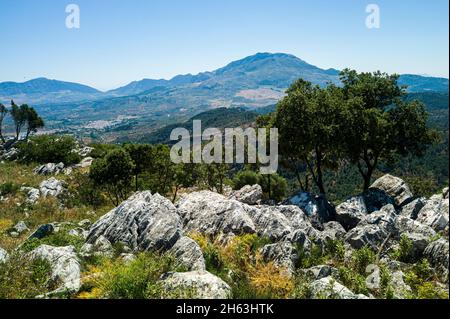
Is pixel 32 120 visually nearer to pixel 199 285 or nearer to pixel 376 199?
pixel 376 199

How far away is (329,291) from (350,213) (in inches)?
565

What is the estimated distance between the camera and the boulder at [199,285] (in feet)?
33.1

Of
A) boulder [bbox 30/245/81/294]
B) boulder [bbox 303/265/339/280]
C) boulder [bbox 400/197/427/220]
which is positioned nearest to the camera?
boulder [bbox 30/245/81/294]

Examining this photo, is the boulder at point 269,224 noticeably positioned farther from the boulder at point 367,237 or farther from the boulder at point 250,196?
the boulder at point 250,196

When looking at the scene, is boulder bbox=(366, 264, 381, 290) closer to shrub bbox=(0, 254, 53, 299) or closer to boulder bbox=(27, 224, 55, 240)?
shrub bbox=(0, 254, 53, 299)

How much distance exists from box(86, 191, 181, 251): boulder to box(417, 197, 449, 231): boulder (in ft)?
47.2

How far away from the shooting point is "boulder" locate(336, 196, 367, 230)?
76.3 feet

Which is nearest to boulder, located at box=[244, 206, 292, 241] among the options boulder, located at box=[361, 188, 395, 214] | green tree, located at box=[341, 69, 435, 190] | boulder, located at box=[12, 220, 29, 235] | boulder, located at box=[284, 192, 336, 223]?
boulder, located at box=[284, 192, 336, 223]

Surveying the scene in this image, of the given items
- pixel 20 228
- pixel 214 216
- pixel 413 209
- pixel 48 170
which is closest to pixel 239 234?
pixel 214 216

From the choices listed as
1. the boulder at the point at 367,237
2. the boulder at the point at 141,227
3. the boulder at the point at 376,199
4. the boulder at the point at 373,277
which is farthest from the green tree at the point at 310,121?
the boulder at the point at 373,277

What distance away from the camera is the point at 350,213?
23.6 m

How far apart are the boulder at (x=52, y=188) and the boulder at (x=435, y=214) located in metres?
34.1
